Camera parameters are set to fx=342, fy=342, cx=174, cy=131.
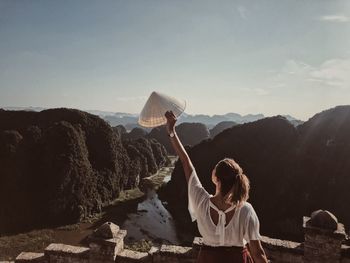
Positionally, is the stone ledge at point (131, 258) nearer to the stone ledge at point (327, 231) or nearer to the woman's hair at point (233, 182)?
the stone ledge at point (327, 231)

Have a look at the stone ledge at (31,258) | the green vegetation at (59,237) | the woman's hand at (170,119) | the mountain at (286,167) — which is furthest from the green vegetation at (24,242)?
the woman's hand at (170,119)

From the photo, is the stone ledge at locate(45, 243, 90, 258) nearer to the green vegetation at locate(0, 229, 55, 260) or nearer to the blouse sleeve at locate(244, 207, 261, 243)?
the blouse sleeve at locate(244, 207, 261, 243)

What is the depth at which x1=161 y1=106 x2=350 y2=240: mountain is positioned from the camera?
46.8 metres

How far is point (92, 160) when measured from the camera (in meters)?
60.9

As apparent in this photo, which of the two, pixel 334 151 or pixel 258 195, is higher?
pixel 334 151

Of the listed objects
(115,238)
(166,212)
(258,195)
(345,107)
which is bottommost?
(166,212)

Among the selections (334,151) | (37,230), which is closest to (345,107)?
(334,151)

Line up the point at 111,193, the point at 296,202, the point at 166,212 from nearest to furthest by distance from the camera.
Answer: the point at 296,202
the point at 166,212
the point at 111,193

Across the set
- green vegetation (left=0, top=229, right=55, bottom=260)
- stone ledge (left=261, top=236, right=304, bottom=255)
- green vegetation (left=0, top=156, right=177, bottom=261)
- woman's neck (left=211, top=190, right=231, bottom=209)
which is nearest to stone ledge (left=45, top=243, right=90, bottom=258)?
stone ledge (left=261, top=236, right=304, bottom=255)

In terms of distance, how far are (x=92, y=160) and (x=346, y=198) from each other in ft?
133

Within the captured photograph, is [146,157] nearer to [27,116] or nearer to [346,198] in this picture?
[27,116]

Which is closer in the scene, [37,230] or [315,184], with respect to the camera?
[37,230]

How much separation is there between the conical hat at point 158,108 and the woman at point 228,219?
0.96m

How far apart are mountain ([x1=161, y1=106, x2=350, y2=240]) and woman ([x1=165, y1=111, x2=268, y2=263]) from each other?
1719 inches
